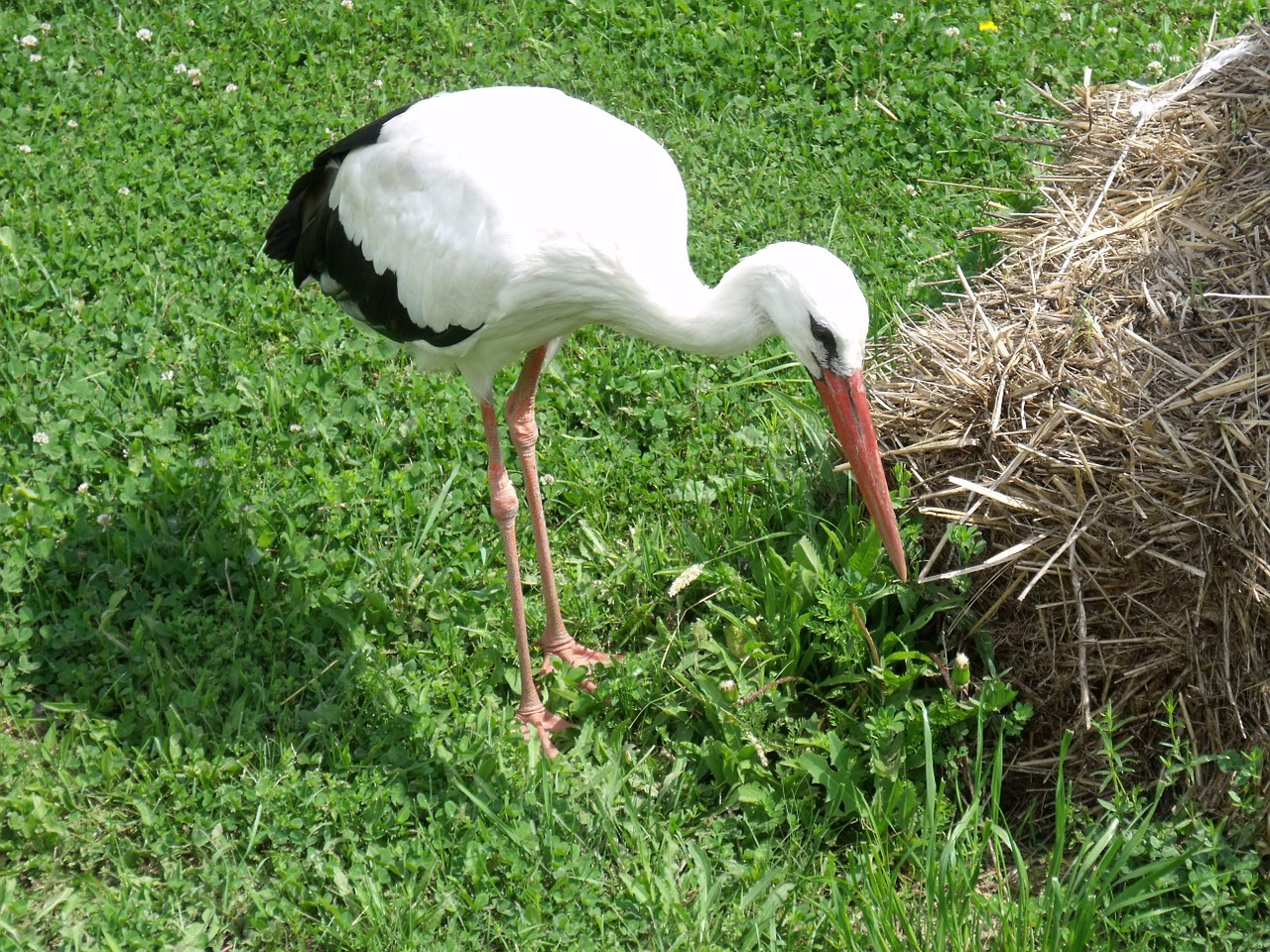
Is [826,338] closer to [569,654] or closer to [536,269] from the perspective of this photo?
[536,269]

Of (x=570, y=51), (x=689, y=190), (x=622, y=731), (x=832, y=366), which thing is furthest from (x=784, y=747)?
(x=570, y=51)

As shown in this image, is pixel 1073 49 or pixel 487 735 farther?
pixel 1073 49

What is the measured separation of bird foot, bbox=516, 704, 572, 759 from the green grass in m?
0.06

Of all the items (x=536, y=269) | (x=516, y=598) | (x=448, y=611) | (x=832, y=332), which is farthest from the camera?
(x=448, y=611)

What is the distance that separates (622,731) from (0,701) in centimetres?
177

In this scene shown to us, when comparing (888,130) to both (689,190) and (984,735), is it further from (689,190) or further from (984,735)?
(984,735)

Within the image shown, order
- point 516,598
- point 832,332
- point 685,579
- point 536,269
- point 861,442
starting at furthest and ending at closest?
point 685,579, point 516,598, point 536,269, point 861,442, point 832,332

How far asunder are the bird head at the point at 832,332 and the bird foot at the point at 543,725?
1.19 metres

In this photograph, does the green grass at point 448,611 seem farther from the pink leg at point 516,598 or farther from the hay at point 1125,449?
Answer: the hay at point 1125,449

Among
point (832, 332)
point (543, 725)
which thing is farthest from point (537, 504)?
point (832, 332)

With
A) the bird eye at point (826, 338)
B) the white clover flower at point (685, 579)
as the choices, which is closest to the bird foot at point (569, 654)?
the white clover flower at point (685, 579)

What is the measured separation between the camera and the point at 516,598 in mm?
3725

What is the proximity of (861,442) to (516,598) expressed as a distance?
1.20 m

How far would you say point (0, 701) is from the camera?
3557 mm
